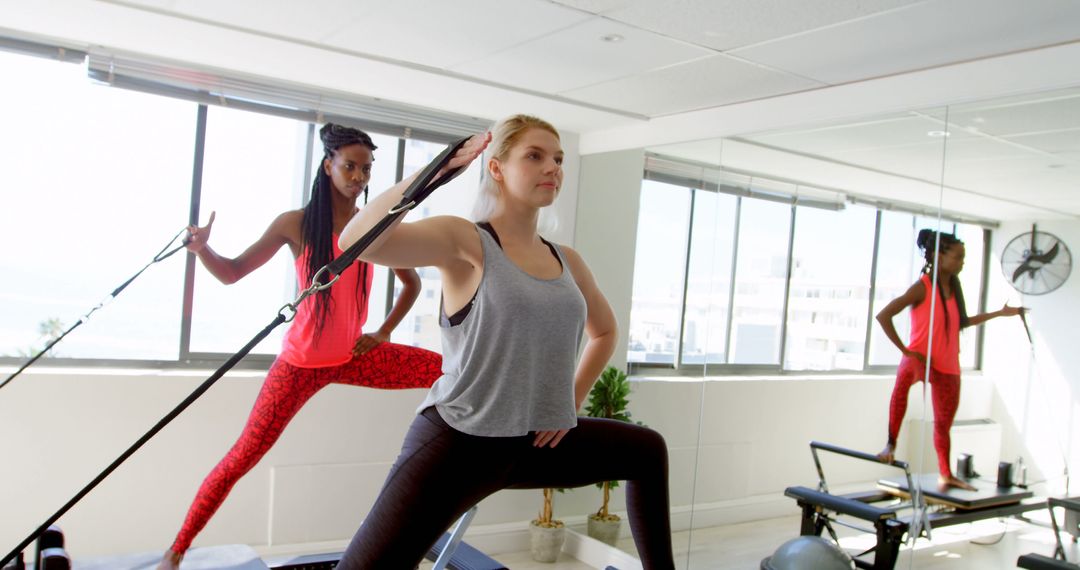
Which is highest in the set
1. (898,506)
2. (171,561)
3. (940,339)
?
(940,339)

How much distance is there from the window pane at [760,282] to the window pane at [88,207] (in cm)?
259

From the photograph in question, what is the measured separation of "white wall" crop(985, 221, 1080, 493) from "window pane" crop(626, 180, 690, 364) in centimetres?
158

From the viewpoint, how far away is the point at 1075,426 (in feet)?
9.29

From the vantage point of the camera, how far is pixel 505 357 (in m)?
1.97

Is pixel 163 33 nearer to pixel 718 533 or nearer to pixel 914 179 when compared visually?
pixel 914 179

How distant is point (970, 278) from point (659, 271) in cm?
165

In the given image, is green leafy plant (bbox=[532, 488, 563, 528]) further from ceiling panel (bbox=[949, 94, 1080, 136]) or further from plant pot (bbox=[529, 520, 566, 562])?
ceiling panel (bbox=[949, 94, 1080, 136])

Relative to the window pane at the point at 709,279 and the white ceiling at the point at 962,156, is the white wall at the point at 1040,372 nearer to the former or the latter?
the white ceiling at the point at 962,156

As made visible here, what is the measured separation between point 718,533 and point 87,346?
297cm

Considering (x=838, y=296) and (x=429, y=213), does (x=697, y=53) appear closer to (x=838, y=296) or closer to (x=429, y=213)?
(x=838, y=296)

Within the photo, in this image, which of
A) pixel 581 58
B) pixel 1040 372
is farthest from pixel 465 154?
pixel 1040 372

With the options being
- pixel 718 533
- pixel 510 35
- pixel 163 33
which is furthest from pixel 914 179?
pixel 163 33

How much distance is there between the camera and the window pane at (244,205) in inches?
159

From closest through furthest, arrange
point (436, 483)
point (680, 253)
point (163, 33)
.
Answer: point (436, 483), point (163, 33), point (680, 253)
